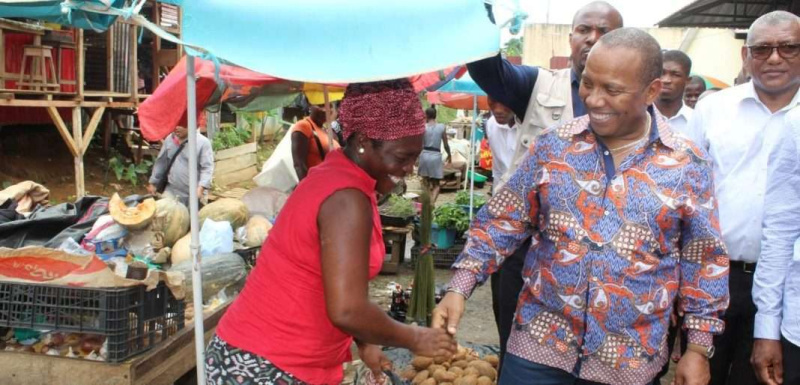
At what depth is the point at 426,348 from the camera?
215 cm

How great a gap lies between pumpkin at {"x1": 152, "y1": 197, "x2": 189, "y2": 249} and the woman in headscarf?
3.43 metres

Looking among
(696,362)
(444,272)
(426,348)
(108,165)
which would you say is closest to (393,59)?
(426,348)

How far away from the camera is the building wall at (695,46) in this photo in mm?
19248

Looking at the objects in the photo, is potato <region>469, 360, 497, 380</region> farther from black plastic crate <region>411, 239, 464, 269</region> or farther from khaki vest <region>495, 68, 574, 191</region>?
black plastic crate <region>411, 239, 464, 269</region>

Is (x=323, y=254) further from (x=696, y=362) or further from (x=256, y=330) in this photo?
(x=696, y=362)

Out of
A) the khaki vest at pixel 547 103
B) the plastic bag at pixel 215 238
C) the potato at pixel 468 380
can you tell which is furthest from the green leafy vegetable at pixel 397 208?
the khaki vest at pixel 547 103

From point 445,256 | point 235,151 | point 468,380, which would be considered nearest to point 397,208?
point 445,256

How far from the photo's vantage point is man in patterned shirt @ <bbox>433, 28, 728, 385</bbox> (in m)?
2.20

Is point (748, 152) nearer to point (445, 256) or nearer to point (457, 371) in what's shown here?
point (457, 371)

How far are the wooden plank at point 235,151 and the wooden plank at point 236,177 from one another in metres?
0.41

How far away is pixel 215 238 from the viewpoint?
538 centimetres

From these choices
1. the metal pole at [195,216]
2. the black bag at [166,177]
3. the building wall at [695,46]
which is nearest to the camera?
the metal pole at [195,216]

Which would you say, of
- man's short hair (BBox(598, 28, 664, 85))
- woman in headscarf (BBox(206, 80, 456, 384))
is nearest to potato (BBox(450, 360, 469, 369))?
woman in headscarf (BBox(206, 80, 456, 384))

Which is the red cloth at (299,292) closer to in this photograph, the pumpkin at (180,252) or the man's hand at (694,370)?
the man's hand at (694,370)
